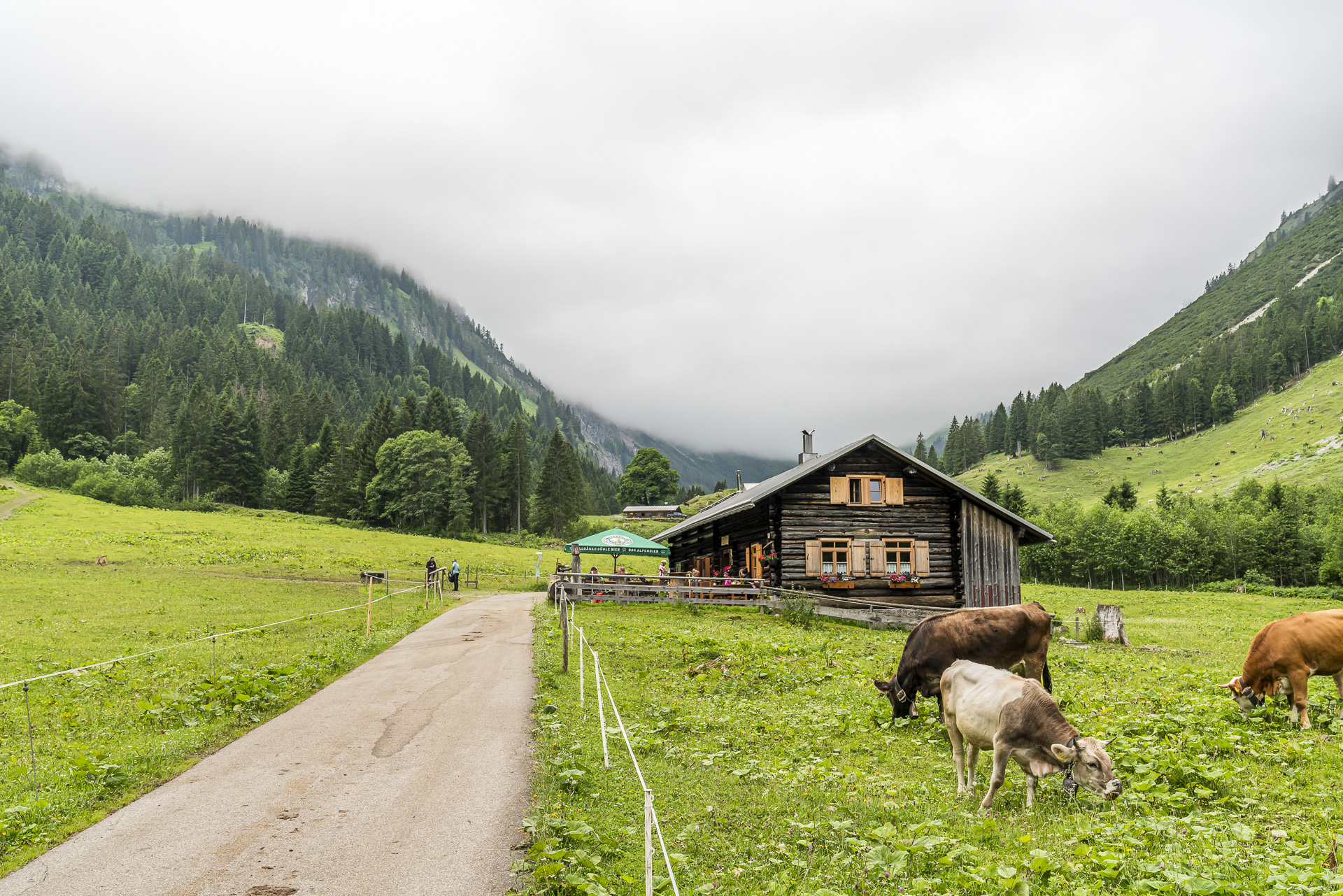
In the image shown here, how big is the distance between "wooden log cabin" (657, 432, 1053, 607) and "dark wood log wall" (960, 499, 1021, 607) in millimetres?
45

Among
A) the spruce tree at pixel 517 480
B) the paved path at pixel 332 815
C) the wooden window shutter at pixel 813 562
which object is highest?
the spruce tree at pixel 517 480

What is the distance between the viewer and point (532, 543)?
3568 inches

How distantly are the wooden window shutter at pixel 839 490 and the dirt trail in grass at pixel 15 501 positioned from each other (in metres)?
61.5

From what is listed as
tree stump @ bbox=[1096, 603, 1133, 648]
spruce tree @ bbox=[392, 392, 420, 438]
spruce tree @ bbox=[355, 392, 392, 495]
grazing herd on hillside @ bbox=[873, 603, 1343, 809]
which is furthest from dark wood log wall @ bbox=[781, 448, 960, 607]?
spruce tree @ bbox=[392, 392, 420, 438]

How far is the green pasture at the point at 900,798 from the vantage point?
6176mm

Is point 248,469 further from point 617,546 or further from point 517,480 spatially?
point 617,546

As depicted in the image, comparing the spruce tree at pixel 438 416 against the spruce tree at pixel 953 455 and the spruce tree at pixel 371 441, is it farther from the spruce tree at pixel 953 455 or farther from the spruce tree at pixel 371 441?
the spruce tree at pixel 953 455

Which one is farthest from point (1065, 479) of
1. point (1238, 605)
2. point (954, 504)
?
point (954, 504)

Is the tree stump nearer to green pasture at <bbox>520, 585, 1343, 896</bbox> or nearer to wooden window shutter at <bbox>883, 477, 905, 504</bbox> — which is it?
wooden window shutter at <bbox>883, 477, 905, 504</bbox>

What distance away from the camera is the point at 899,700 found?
40.3ft

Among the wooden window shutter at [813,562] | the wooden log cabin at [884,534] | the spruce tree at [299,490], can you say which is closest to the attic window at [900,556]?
the wooden log cabin at [884,534]

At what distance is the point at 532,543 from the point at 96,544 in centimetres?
4714

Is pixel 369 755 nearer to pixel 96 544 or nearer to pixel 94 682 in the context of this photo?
pixel 94 682

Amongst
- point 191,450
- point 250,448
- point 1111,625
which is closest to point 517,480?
point 250,448
